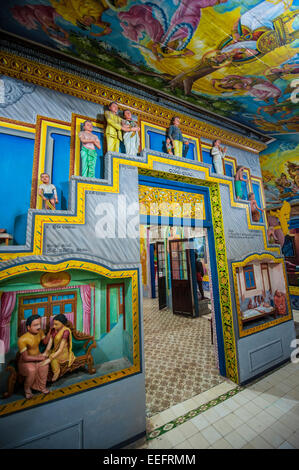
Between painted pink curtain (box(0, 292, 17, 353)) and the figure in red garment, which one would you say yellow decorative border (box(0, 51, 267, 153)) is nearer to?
painted pink curtain (box(0, 292, 17, 353))

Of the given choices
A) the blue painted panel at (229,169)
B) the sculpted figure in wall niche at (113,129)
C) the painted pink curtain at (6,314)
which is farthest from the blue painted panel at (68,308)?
the blue painted panel at (229,169)

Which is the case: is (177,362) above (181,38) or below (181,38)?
below

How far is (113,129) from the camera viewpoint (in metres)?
3.36

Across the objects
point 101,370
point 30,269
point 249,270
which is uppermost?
point 30,269

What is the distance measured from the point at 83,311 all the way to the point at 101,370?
84 centimetres

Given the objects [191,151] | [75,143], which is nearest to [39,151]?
[75,143]

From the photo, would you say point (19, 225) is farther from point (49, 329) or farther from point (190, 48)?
point (190, 48)

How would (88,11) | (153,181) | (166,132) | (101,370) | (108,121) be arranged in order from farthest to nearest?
(166,132) < (153,181) < (108,121) < (101,370) < (88,11)

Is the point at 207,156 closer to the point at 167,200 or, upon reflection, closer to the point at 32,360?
the point at 167,200

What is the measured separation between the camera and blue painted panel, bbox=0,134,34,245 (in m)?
2.71

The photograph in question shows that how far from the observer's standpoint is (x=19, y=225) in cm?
274

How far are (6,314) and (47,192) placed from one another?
1.73m

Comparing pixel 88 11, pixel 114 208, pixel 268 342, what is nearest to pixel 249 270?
pixel 268 342

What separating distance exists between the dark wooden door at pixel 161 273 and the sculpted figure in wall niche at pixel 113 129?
670cm
